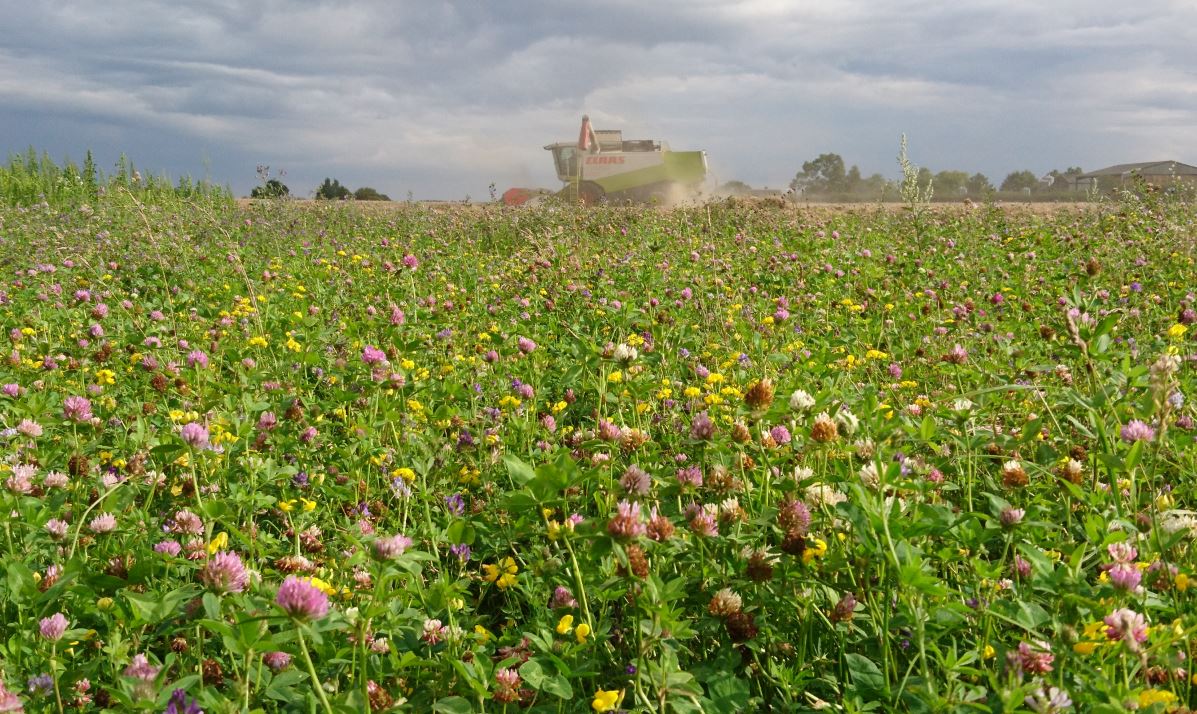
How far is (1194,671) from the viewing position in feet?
5.73

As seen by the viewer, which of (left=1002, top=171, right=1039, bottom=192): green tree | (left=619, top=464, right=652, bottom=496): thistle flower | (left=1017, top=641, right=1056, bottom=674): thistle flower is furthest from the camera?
(left=1002, top=171, right=1039, bottom=192): green tree

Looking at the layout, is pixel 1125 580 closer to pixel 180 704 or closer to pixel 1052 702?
pixel 1052 702

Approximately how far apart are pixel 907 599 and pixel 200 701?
1385mm

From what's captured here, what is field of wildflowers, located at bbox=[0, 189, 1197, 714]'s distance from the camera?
1.62 m

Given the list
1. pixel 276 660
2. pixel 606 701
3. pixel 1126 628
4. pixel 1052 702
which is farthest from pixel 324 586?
pixel 1126 628

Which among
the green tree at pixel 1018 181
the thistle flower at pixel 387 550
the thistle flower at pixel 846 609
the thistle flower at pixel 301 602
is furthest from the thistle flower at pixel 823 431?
the green tree at pixel 1018 181

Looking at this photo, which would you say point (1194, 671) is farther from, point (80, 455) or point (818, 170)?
point (818, 170)

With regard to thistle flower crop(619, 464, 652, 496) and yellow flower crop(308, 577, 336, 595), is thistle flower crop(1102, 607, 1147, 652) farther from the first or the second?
yellow flower crop(308, 577, 336, 595)

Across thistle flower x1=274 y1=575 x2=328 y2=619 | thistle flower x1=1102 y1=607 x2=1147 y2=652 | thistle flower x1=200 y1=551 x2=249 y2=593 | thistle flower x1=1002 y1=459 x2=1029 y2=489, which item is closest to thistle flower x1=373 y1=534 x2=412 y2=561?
thistle flower x1=274 y1=575 x2=328 y2=619

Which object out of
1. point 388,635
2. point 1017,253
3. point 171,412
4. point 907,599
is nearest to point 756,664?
point 907,599

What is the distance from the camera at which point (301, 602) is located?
4.36 feet

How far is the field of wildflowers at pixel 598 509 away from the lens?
162cm

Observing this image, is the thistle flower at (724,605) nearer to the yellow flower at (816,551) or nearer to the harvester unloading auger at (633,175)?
the yellow flower at (816,551)

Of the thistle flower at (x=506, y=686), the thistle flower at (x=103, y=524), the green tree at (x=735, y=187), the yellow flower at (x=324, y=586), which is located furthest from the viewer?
the green tree at (x=735, y=187)
